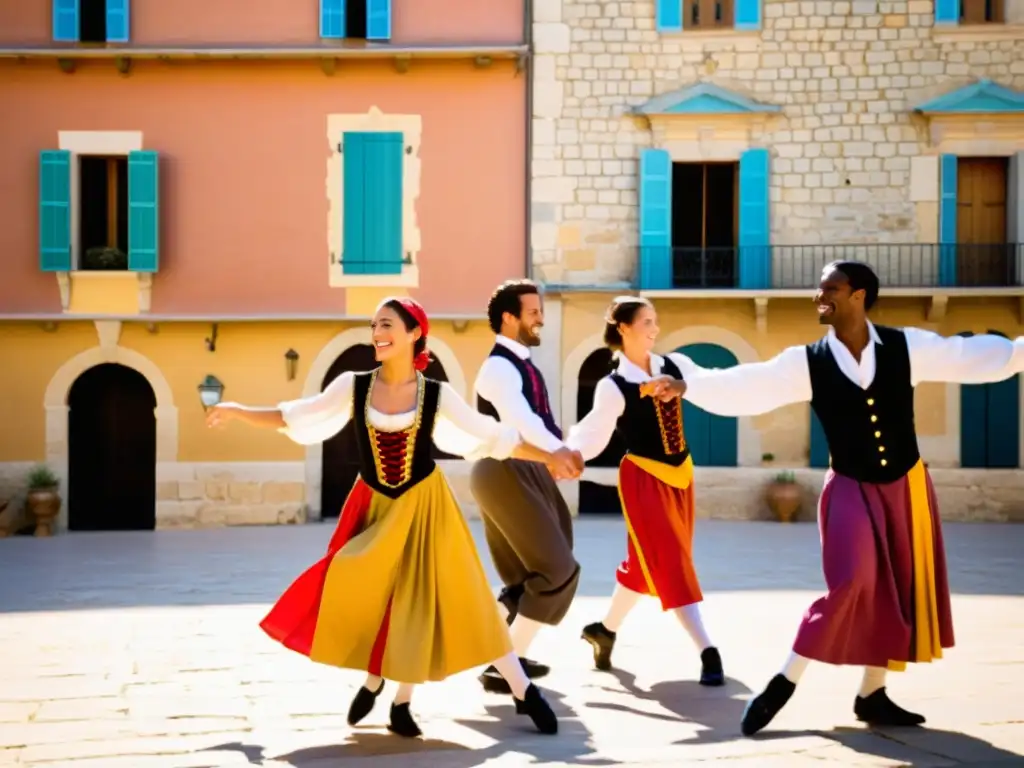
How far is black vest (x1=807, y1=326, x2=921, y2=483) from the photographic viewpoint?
17.9ft

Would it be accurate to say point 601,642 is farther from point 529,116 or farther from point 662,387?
point 529,116

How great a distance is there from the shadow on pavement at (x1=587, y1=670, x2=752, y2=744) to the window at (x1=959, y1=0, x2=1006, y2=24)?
14.2 metres

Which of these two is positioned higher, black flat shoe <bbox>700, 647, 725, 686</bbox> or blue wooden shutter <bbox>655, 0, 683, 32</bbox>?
blue wooden shutter <bbox>655, 0, 683, 32</bbox>

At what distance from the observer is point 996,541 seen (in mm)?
15352

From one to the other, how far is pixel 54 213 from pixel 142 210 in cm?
120

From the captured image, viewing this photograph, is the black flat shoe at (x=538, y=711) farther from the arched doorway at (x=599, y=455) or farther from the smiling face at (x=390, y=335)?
the arched doorway at (x=599, y=455)

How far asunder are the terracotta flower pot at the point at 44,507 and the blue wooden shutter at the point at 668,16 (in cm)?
1022

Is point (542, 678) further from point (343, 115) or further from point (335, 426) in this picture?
point (343, 115)

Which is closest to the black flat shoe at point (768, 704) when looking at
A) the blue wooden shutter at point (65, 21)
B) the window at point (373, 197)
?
the window at point (373, 197)

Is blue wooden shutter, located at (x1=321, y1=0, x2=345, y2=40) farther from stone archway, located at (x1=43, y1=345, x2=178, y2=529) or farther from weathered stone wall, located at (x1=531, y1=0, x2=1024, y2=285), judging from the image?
stone archway, located at (x1=43, y1=345, x2=178, y2=529)

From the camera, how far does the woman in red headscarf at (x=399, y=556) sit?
5465 millimetres

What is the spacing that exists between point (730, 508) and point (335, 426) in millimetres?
13006

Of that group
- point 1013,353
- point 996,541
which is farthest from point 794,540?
point 1013,353

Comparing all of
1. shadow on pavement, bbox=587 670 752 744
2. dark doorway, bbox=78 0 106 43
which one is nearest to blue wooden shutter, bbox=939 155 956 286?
dark doorway, bbox=78 0 106 43
